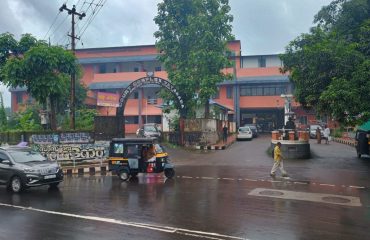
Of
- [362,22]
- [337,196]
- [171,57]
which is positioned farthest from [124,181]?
[171,57]

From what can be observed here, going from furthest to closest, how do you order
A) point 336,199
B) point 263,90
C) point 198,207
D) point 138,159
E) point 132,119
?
point 132,119 → point 263,90 → point 138,159 → point 336,199 → point 198,207

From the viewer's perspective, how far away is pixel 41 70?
83.6ft

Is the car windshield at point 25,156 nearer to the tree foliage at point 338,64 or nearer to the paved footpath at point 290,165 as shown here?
the paved footpath at point 290,165

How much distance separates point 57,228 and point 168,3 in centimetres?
2823

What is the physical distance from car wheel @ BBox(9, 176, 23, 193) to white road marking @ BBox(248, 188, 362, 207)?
7907 mm

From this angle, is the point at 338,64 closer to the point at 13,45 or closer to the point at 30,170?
the point at 30,170

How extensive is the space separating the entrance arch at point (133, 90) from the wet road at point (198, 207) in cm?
1057

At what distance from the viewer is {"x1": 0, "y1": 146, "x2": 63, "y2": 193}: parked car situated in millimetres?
13523

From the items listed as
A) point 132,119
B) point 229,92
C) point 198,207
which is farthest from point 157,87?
point 198,207

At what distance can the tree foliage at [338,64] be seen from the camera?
1817 centimetres

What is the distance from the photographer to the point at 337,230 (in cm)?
806

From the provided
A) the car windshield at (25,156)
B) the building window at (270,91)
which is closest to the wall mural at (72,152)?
the car windshield at (25,156)

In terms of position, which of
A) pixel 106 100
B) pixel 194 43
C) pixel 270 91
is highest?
pixel 194 43

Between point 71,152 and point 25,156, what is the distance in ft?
24.6
